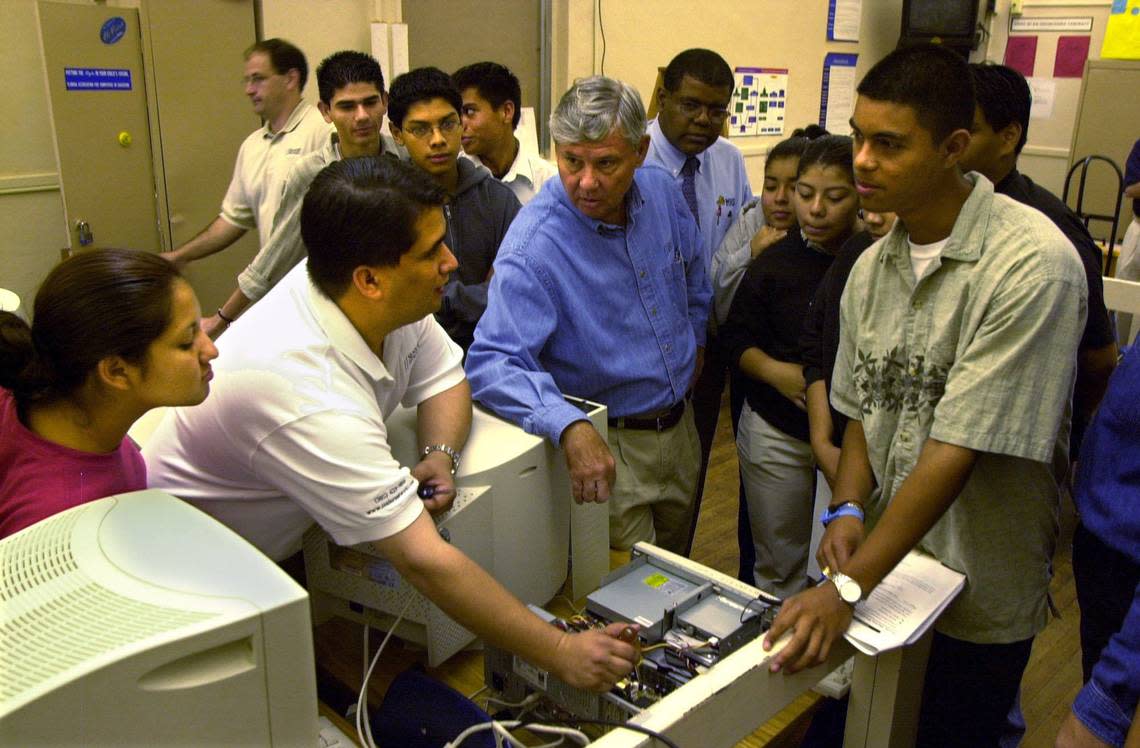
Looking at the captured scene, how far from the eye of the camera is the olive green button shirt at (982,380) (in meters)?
1.16

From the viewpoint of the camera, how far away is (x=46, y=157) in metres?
3.09

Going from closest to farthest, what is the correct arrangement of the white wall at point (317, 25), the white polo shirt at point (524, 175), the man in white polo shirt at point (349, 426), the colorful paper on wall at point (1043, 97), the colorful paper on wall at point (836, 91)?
the man in white polo shirt at point (349, 426) < the white polo shirt at point (524, 175) < the white wall at point (317, 25) < the colorful paper on wall at point (836, 91) < the colorful paper on wall at point (1043, 97)

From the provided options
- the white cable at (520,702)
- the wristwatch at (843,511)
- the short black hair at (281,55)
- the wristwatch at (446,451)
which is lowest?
the white cable at (520,702)

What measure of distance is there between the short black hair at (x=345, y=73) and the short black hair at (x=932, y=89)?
175cm

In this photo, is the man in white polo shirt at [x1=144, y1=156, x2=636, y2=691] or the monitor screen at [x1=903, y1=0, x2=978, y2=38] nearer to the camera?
the man in white polo shirt at [x1=144, y1=156, x2=636, y2=691]

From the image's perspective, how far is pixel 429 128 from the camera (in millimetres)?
2232

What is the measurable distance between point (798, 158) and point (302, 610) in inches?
67.7

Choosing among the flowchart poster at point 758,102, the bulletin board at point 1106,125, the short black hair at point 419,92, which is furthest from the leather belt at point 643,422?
the bulletin board at point 1106,125

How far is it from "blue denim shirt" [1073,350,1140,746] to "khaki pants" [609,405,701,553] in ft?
2.56

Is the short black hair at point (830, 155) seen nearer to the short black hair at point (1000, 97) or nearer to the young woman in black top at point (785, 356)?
the young woman in black top at point (785, 356)

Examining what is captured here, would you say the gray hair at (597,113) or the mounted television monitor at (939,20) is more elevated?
the mounted television monitor at (939,20)

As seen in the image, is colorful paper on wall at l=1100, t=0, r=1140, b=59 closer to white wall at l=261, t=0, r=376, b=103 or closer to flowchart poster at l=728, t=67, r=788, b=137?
flowchart poster at l=728, t=67, r=788, b=137

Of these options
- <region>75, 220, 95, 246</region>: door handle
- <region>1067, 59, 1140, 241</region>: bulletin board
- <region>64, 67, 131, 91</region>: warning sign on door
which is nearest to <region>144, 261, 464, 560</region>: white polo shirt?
<region>75, 220, 95, 246</region>: door handle

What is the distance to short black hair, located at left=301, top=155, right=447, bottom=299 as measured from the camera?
1.18m
